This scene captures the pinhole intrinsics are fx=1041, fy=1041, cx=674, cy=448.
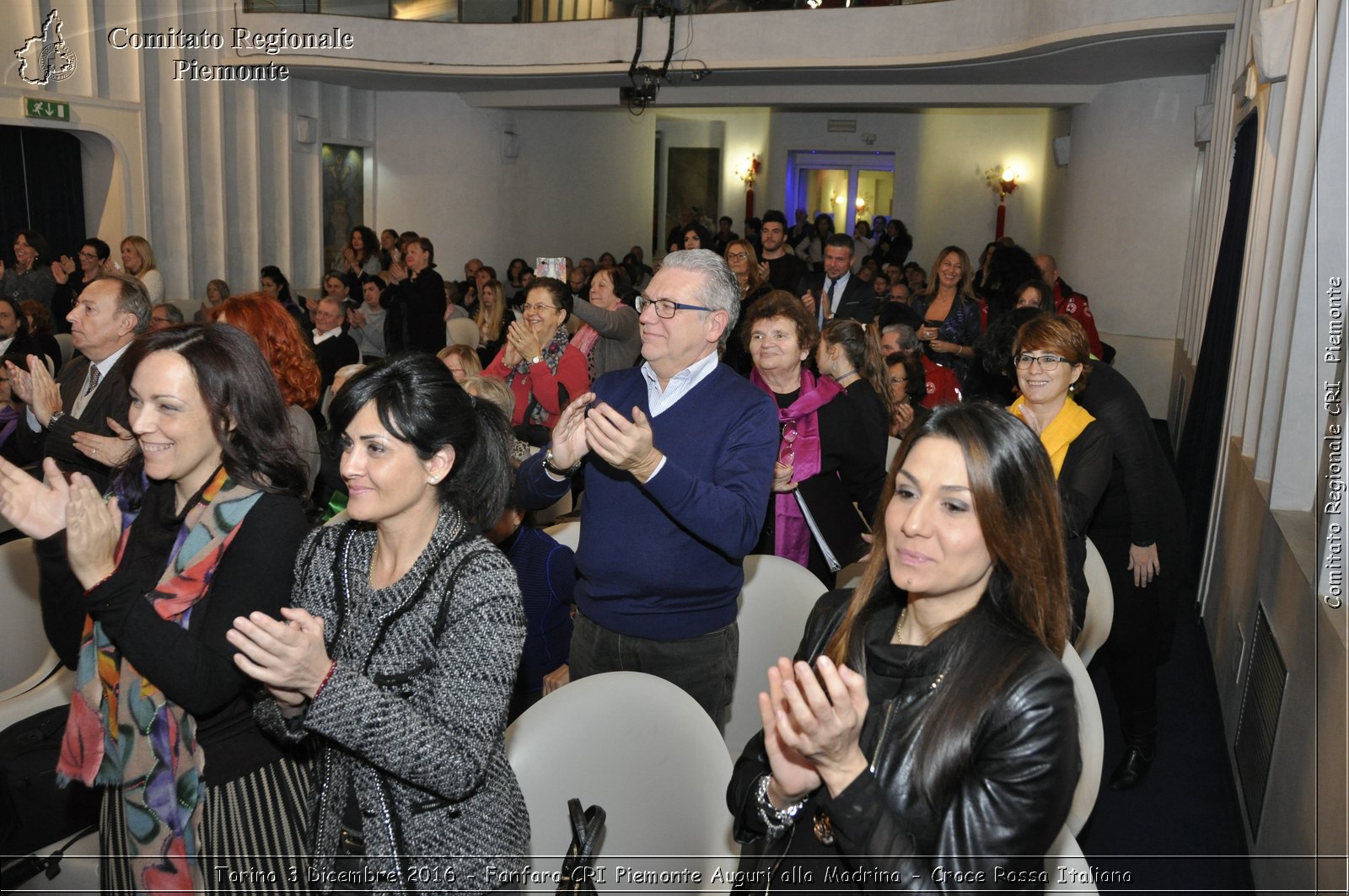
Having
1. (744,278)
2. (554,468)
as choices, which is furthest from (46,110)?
(554,468)

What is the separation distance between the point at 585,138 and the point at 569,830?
15370 mm

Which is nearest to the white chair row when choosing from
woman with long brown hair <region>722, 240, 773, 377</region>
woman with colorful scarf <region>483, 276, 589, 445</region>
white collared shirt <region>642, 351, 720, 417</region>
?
white collared shirt <region>642, 351, 720, 417</region>

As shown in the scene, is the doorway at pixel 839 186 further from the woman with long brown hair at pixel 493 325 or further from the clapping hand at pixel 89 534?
the clapping hand at pixel 89 534

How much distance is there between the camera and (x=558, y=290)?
4969 mm

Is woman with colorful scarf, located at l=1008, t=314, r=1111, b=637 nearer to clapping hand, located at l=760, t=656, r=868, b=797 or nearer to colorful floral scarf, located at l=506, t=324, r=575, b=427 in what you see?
clapping hand, located at l=760, t=656, r=868, b=797

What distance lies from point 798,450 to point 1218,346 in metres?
3.21

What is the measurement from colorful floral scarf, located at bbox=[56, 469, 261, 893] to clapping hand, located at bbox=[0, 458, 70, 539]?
0.20 m

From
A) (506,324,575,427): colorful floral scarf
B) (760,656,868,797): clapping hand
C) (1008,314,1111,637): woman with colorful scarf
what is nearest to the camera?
(760,656,868,797): clapping hand

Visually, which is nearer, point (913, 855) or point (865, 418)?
point (913, 855)

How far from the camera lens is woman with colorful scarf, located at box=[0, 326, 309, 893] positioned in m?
1.78

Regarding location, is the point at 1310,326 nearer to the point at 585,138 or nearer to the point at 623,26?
the point at 623,26

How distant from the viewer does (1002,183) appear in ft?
53.2

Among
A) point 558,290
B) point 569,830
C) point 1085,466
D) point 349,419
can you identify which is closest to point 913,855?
point 569,830

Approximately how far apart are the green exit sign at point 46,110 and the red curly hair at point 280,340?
7.92 metres
